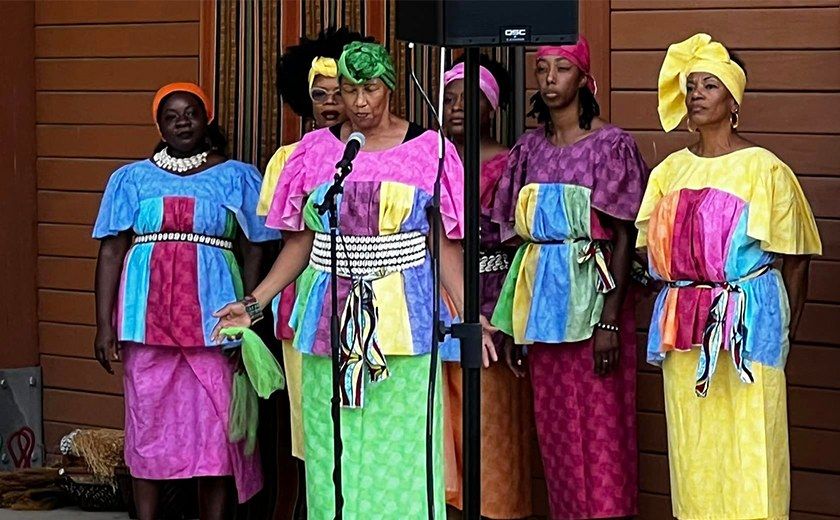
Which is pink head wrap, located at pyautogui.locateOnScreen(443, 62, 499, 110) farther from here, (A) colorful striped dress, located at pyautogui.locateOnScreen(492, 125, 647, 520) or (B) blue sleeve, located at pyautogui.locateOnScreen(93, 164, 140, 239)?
(B) blue sleeve, located at pyautogui.locateOnScreen(93, 164, 140, 239)

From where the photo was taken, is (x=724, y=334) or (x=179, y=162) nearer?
(x=724, y=334)

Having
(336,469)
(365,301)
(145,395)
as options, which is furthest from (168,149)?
(336,469)

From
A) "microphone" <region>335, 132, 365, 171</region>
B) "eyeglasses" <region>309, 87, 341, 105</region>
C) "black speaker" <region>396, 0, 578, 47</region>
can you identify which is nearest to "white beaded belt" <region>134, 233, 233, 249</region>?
"eyeglasses" <region>309, 87, 341, 105</region>

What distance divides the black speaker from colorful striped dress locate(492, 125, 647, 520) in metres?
1.59

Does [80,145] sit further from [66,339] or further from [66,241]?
[66,339]

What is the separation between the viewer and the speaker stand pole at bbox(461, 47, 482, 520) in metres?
4.29

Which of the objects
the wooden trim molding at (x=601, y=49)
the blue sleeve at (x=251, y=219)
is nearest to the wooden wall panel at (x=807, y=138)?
the wooden trim molding at (x=601, y=49)

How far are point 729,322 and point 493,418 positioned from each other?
1181 mm

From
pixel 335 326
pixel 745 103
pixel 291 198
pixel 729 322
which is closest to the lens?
pixel 335 326

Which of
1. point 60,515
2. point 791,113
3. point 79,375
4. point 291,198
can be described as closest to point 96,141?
point 79,375

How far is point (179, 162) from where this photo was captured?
6.54m

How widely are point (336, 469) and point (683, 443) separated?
123 cm

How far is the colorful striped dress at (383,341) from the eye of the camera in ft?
17.8

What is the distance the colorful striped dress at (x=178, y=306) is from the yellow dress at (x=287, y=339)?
0.17 meters
